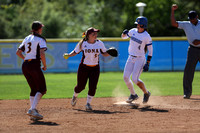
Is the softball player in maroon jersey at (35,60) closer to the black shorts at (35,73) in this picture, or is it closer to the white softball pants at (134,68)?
the black shorts at (35,73)

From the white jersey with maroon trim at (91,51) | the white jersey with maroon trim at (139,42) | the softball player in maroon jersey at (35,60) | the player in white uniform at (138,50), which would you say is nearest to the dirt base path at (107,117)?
the softball player in maroon jersey at (35,60)

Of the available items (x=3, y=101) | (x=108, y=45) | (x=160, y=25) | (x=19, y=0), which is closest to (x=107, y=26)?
(x=160, y=25)

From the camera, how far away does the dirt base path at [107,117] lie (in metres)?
Result: 6.23

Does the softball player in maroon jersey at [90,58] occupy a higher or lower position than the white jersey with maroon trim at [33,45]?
lower

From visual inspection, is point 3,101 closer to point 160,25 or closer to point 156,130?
point 156,130

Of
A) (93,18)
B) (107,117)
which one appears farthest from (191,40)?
(93,18)

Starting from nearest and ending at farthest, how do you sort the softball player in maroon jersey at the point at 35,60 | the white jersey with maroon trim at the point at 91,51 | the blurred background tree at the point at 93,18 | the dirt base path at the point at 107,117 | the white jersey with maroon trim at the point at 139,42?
the dirt base path at the point at 107,117, the softball player in maroon jersey at the point at 35,60, the white jersey with maroon trim at the point at 91,51, the white jersey with maroon trim at the point at 139,42, the blurred background tree at the point at 93,18

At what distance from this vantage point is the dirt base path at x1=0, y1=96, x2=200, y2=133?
6.23m

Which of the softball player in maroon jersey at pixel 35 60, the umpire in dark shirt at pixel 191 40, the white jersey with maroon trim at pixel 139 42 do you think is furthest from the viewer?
the umpire in dark shirt at pixel 191 40

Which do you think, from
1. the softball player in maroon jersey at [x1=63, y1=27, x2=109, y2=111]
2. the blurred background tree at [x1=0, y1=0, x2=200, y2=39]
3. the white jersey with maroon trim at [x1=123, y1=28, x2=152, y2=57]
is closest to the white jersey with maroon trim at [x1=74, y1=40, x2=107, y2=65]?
the softball player in maroon jersey at [x1=63, y1=27, x2=109, y2=111]

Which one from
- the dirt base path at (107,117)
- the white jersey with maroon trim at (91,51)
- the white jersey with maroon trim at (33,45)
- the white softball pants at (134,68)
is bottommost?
the dirt base path at (107,117)

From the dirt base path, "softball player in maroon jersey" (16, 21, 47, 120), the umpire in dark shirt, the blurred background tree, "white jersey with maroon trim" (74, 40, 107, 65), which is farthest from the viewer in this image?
the blurred background tree

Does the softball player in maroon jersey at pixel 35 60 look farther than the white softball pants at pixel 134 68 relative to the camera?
No

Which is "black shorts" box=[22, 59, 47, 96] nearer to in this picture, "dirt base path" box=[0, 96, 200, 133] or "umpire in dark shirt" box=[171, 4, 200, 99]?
"dirt base path" box=[0, 96, 200, 133]
